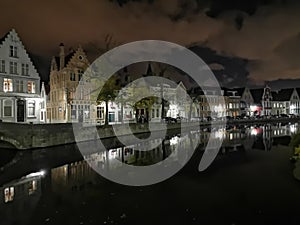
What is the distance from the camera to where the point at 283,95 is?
114 meters

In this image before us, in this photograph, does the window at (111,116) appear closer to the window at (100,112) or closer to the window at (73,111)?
the window at (100,112)

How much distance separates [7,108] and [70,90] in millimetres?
12096

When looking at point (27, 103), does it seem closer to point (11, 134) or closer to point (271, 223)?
point (11, 134)

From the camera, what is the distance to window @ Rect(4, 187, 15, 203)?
12684mm

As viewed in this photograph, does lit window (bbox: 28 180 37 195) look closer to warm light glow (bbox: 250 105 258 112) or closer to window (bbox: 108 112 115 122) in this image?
window (bbox: 108 112 115 122)

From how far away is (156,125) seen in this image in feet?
146

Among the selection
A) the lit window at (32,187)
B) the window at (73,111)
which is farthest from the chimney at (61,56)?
the lit window at (32,187)

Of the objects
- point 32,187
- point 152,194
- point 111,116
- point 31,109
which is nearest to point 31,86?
point 31,109

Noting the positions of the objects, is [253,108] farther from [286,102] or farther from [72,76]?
[72,76]

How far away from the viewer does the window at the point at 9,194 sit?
12.7 metres

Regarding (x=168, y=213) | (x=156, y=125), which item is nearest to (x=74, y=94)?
(x=156, y=125)

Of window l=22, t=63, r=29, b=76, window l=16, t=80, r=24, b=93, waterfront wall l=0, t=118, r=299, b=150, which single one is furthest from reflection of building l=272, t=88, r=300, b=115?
window l=16, t=80, r=24, b=93

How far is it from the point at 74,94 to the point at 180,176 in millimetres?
33253

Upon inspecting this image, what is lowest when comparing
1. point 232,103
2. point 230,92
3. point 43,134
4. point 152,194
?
point 152,194
